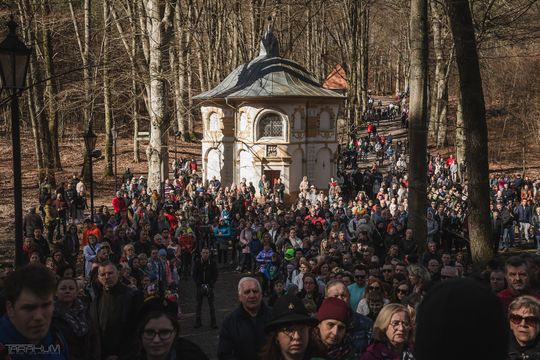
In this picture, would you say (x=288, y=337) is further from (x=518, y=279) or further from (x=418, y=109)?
(x=418, y=109)

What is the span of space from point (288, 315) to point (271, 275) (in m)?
10.2

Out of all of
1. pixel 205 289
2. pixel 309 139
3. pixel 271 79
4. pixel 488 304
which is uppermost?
pixel 271 79

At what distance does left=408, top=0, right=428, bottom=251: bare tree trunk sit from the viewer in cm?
1283

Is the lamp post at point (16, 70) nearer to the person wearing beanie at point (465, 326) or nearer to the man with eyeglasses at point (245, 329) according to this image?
the man with eyeglasses at point (245, 329)

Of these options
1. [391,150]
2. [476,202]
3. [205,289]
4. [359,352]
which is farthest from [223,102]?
[359,352]

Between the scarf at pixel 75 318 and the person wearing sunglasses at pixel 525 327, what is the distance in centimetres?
319

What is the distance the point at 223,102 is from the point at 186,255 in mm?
14652

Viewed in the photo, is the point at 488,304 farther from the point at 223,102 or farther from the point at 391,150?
the point at 391,150

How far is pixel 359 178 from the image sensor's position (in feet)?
97.2

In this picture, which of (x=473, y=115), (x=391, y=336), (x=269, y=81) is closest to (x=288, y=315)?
(x=391, y=336)

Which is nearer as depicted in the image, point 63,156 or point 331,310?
point 331,310

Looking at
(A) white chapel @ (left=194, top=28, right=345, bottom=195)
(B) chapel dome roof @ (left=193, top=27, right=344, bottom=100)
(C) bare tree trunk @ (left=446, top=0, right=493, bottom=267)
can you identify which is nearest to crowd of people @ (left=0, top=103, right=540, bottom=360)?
(C) bare tree trunk @ (left=446, top=0, right=493, bottom=267)

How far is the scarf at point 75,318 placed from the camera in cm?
503

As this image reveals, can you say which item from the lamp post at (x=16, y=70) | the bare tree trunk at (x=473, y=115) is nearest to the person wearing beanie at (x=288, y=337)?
the lamp post at (x=16, y=70)
